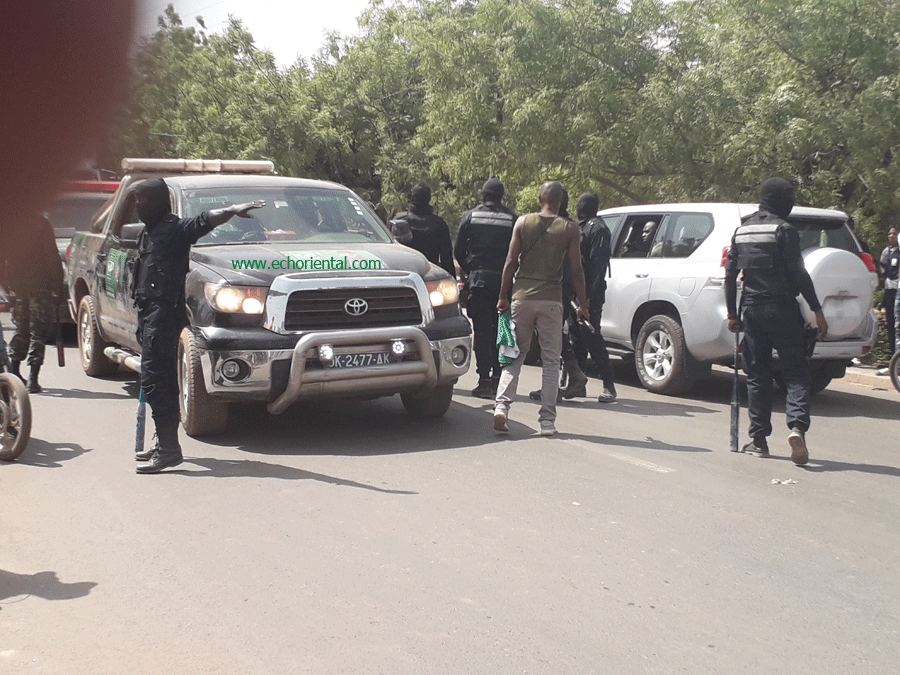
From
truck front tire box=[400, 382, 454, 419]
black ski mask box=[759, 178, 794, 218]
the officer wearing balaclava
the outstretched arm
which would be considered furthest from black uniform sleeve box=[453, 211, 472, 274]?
the outstretched arm

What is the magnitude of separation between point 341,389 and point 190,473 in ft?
4.00

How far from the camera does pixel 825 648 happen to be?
3.79 meters

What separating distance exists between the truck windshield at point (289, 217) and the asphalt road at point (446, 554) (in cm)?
145

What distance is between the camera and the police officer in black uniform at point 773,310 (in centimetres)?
700

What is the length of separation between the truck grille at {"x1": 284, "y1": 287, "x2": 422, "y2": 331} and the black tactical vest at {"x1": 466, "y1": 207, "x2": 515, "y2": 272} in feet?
5.69

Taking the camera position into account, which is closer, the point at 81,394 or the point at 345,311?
the point at 345,311

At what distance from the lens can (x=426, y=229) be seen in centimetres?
987

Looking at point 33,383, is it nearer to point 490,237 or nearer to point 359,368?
point 359,368

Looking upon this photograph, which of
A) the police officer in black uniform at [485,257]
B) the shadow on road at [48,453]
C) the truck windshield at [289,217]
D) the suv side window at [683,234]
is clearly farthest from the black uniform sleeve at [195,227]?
the suv side window at [683,234]

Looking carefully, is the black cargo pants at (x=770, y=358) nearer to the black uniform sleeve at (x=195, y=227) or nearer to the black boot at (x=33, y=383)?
the black uniform sleeve at (x=195, y=227)

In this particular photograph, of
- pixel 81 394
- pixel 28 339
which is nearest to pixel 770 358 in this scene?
pixel 81 394

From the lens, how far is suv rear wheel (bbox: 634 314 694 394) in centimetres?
997

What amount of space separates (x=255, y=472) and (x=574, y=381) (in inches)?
154

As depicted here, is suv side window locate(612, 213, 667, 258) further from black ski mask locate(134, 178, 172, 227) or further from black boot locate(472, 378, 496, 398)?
black ski mask locate(134, 178, 172, 227)
